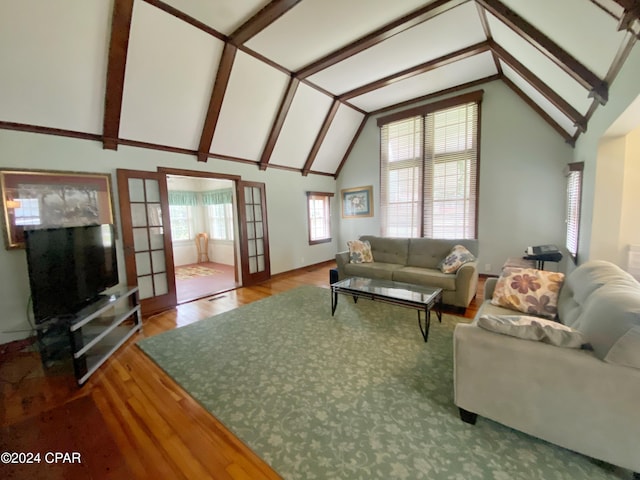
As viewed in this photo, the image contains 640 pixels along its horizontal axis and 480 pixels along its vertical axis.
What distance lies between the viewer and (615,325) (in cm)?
123

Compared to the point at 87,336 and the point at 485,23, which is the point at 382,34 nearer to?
the point at 485,23

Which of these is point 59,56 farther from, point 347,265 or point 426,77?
point 426,77

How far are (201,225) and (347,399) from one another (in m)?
6.98

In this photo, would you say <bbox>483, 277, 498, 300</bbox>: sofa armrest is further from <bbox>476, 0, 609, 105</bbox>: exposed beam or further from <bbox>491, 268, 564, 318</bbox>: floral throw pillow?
<bbox>476, 0, 609, 105</bbox>: exposed beam

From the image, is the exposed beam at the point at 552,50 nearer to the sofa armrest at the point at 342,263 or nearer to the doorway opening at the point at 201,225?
the sofa armrest at the point at 342,263

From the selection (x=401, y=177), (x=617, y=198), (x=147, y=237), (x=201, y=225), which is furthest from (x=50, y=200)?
(x=617, y=198)

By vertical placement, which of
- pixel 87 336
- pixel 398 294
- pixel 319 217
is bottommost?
pixel 87 336

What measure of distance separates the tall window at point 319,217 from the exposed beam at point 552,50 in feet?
14.2

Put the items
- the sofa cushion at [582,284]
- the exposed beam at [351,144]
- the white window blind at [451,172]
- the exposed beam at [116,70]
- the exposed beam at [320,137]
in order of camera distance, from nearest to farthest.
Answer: the sofa cushion at [582,284]
the exposed beam at [116,70]
the white window blind at [451,172]
the exposed beam at [320,137]
the exposed beam at [351,144]

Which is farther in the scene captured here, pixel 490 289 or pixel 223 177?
pixel 223 177

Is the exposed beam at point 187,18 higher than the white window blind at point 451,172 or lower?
higher

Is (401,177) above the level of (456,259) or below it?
above

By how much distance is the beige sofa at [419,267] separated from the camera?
329cm

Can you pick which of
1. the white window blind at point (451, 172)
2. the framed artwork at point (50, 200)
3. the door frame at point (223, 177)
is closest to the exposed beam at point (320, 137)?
the door frame at point (223, 177)
